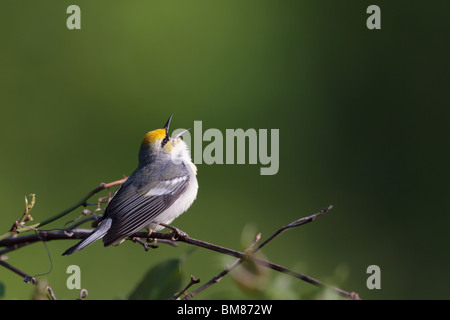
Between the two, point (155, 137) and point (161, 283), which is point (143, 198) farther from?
point (161, 283)

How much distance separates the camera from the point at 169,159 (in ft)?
4.87

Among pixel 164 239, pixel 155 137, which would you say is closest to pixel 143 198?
pixel 155 137

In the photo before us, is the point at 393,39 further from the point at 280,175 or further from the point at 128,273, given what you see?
the point at 128,273

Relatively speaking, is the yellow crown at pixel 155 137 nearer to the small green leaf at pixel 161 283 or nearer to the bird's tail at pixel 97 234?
the bird's tail at pixel 97 234

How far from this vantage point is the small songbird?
1132 mm

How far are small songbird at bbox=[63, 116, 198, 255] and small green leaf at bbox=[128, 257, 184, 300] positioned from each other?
0.33 meters

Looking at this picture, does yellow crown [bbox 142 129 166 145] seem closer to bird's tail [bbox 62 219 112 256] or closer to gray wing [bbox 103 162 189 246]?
gray wing [bbox 103 162 189 246]

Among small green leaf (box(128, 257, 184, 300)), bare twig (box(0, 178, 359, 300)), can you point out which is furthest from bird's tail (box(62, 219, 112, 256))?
small green leaf (box(128, 257, 184, 300))

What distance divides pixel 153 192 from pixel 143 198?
0.16 feet

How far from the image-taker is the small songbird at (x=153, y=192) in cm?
113

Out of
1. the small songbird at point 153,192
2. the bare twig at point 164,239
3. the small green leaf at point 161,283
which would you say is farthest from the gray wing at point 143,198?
the small green leaf at point 161,283

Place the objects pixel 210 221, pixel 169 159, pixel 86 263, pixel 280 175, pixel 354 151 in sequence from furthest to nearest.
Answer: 1. pixel 354 151
2. pixel 280 175
3. pixel 210 221
4. pixel 86 263
5. pixel 169 159
